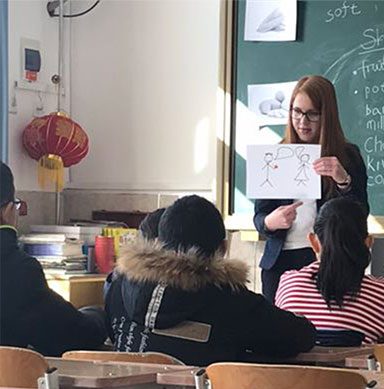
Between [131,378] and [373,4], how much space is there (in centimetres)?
278

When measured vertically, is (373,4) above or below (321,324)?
above

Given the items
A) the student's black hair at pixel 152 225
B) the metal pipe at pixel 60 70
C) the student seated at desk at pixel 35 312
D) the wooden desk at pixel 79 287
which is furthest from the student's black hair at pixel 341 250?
the metal pipe at pixel 60 70

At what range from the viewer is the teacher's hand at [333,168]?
11.6 feet

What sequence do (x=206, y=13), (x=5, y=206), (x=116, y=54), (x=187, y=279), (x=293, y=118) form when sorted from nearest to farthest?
(x=187, y=279) < (x=5, y=206) < (x=293, y=118) < (x=206, y=13) < (x=116, y=54)

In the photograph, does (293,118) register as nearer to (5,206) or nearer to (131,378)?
(5,206)

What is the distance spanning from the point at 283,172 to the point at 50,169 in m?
1.70

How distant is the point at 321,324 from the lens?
277 centimetres

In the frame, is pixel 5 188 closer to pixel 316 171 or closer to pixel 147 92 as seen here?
pixel 316 171

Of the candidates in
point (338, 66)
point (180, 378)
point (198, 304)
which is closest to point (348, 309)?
point (198, 304)

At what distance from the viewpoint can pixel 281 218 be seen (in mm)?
3543

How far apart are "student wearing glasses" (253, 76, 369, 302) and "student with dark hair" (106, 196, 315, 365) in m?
0.99

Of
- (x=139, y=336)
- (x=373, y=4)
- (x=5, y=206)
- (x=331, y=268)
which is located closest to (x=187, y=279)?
(x=139, y=336)

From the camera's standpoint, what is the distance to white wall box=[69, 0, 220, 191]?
16.3ft

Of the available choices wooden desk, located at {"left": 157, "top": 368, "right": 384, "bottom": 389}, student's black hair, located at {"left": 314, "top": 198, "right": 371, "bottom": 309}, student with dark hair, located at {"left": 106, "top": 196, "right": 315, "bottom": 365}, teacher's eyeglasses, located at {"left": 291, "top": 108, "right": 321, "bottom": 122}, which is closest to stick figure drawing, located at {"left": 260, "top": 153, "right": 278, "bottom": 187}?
teacher's eyeglasses, located at {"left": 291, "top": 108, "right": 321, "bottom": 122}
